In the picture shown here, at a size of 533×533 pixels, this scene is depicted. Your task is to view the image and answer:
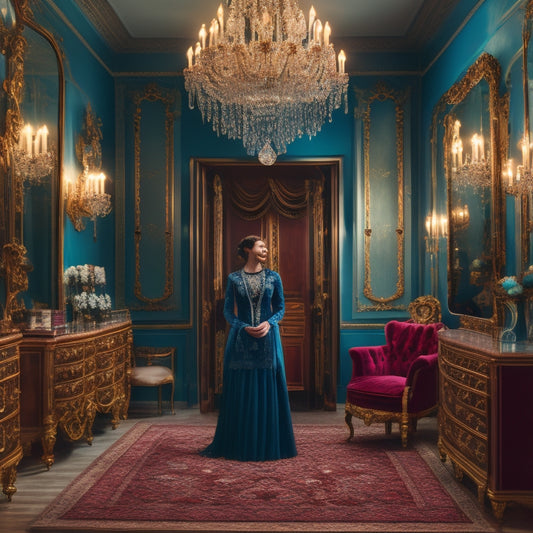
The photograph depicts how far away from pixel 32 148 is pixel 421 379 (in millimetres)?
3314

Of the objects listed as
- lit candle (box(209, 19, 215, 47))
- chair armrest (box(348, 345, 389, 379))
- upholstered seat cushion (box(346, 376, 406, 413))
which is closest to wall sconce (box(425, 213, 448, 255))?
chair armrest (box(348, 345, 389, 379))

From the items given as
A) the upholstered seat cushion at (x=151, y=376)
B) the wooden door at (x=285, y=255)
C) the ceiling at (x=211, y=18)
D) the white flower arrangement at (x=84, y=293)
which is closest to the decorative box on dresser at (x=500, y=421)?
the wooden door at (x=285, y=255)

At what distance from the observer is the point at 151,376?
5832mm

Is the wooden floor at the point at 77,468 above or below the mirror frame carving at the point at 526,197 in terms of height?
below

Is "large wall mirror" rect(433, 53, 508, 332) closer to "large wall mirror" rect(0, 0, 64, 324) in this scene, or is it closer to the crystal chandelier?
the crystal chandelier

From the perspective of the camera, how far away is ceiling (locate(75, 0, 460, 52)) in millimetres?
5562

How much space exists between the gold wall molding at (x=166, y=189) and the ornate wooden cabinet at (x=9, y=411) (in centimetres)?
283

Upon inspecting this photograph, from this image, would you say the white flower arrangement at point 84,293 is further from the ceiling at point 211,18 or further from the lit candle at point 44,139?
the ceiling at point 211,18

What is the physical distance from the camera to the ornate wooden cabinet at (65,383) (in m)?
4.14

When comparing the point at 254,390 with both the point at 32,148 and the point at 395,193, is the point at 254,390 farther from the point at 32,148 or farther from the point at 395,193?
the point at 395,193

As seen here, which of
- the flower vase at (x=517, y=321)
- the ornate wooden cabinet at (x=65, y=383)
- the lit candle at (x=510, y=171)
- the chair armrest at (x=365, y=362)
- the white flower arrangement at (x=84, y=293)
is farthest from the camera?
the chair armrest at (x=365, y=362)

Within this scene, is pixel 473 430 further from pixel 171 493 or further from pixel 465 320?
pixel 171 493

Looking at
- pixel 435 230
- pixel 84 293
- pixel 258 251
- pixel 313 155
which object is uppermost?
pixel 313 155

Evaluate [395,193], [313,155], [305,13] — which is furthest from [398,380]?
[305,13]
